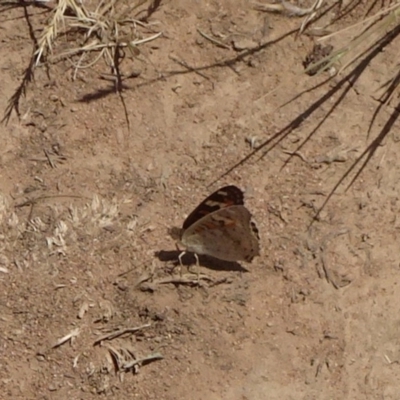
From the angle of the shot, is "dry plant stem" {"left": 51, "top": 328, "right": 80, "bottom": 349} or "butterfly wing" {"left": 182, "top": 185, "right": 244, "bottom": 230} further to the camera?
"dry plant stem" {"left": 51, "top": 328, "right": 80, "bottom": 349}

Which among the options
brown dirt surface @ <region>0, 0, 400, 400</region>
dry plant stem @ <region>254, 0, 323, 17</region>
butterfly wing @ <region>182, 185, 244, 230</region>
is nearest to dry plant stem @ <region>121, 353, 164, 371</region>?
brown dirt surface @ <region>0, 0, 400, 400</region>

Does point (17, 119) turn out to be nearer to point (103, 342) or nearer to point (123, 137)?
point (123, 137)

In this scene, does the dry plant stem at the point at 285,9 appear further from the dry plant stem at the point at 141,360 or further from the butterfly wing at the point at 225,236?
the dry plant stem at the point at 141,360

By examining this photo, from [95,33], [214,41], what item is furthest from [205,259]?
[95,33]

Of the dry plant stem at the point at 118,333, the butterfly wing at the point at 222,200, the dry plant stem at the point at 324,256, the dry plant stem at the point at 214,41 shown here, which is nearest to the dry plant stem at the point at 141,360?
the dry plant stem at the point at 118,333

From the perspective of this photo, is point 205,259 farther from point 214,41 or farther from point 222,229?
point 214,41

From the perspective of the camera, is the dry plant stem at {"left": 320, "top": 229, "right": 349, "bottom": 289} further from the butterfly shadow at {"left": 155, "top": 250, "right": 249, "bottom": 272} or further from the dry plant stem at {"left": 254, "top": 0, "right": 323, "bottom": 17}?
the dry plant stem at {"left": 254, "top": 0, "right": 323, "bottom": 17}
